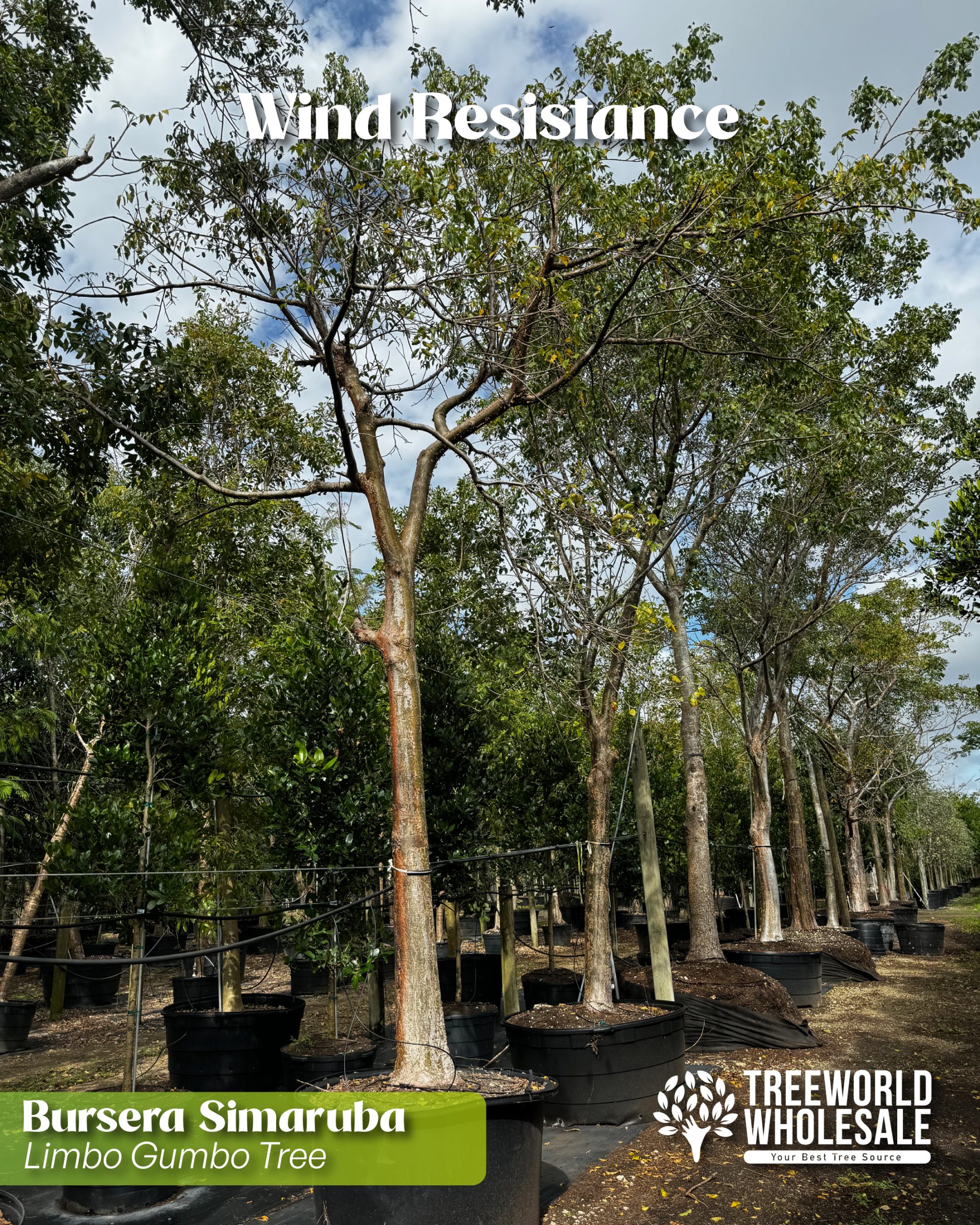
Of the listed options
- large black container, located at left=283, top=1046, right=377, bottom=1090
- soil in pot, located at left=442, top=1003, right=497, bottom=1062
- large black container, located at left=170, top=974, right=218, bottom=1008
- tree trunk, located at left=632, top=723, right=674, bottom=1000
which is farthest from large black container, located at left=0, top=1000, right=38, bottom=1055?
tree trunk, located at left=632, top=723, right=674, bottom=1000

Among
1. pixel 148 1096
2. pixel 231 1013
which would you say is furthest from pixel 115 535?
pixel 148 1096

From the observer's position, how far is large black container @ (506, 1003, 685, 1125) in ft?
21.6

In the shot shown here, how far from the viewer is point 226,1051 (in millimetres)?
7664

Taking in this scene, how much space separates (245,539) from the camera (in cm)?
1102

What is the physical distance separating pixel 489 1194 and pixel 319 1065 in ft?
11.5

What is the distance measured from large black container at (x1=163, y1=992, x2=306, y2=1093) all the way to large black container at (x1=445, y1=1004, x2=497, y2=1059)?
6.58ft

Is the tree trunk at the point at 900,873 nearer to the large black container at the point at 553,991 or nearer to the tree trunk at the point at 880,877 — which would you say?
the tree trunk at the point at 880,877

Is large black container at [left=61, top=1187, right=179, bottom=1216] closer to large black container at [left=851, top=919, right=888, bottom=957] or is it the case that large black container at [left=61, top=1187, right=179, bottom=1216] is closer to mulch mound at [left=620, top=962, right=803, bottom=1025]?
mulch mound at [left=620, top=962, right=803, bottom=1025]

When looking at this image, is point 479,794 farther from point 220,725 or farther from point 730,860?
point 730,860

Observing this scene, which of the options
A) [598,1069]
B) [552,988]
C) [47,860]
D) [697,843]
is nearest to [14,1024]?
[47,860]

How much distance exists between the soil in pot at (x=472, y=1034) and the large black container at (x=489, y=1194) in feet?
15.5

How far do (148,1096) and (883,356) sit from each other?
1368 centimetres

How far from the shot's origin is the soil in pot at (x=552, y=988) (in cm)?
1055

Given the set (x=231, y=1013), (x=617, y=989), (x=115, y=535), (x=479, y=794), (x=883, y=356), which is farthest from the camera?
(x=115, y=535)
